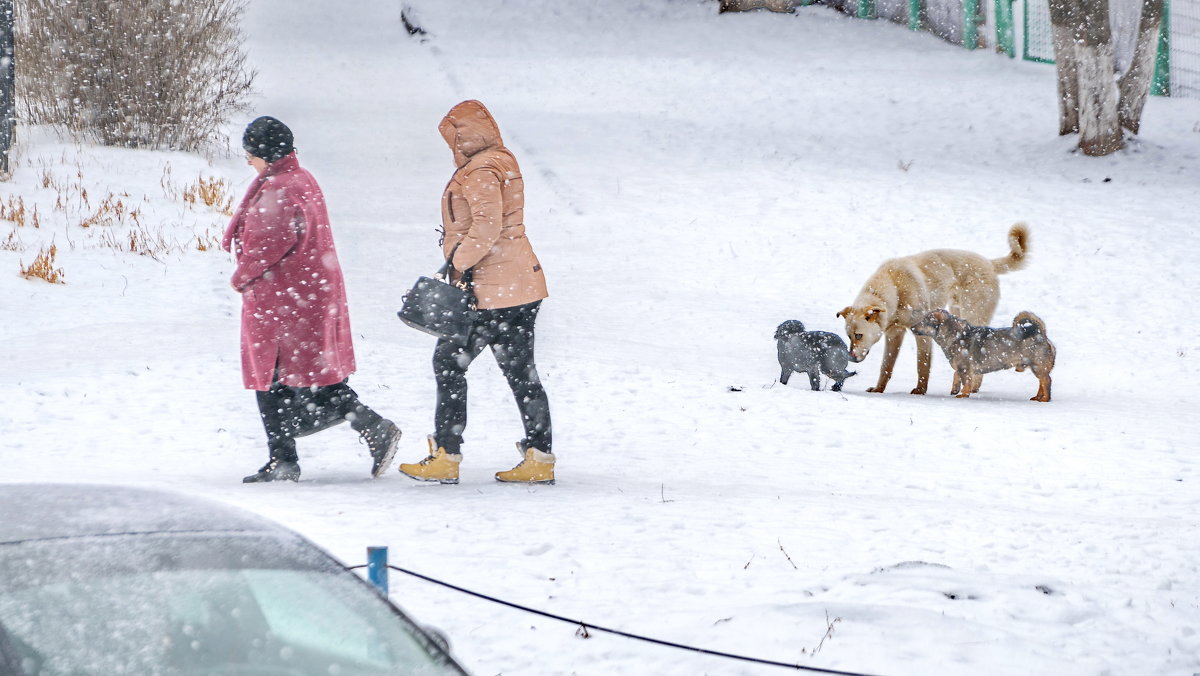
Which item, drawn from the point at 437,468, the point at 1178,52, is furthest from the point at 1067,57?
the point at 437,468

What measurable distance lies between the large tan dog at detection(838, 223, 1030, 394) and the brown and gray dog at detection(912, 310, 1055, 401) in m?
0.17

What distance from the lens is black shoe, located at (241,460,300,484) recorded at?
20.1 ft

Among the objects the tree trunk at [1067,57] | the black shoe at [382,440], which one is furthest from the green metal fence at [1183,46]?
the black shoe at [382,440]

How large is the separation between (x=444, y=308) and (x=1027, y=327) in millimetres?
5163

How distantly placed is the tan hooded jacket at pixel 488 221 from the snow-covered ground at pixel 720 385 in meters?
1.04

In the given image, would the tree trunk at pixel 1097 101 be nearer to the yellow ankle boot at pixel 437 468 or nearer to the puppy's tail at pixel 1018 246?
the puppy's tail at pixel 1018 246

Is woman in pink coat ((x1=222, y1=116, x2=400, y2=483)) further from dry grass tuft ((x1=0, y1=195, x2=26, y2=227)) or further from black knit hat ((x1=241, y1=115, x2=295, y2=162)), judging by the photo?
dry grass tuft ((x1=0, y1=195, x2=26, y2=227))

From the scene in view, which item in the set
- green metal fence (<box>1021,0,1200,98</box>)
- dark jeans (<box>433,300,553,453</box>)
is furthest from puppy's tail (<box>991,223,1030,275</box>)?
green metal fence (<box>1021,0,1200,98</box>)

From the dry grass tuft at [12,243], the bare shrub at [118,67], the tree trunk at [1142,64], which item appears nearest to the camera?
the dry grass tuft at [12,243]

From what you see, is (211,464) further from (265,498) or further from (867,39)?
(867,39)

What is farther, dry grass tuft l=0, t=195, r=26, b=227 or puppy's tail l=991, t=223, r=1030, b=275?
dry grass tuft l=0, t=195, r=26, b=227

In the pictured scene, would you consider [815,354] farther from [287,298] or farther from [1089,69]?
[1089,69]

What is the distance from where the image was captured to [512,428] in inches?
312

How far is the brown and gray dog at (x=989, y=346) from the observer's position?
8.93 metres
